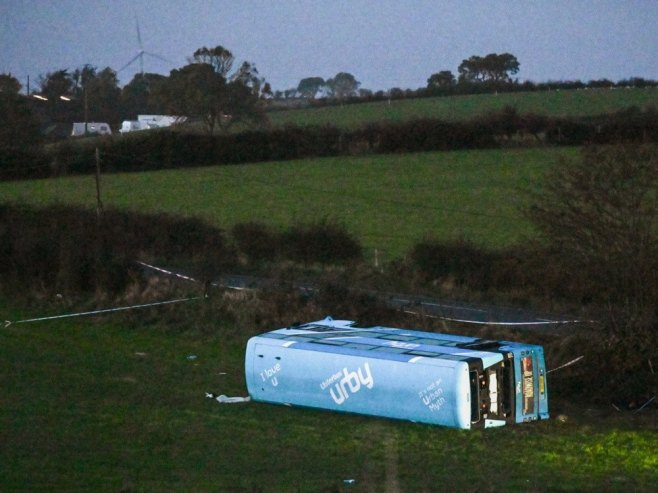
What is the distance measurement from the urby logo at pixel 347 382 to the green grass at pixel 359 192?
19541 millimetres

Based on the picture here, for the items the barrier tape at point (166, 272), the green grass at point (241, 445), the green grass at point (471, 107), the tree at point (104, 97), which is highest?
the tree at point (104, 97)

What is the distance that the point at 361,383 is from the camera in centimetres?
1541

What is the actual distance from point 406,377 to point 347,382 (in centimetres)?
106

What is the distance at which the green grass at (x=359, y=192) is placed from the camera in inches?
1618

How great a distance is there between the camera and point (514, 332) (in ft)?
67.5

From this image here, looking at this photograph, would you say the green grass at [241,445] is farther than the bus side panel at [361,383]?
No

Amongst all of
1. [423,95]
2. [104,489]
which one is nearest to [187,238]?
[104,489]

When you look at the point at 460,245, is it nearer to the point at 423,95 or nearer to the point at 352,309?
the point at 352,309

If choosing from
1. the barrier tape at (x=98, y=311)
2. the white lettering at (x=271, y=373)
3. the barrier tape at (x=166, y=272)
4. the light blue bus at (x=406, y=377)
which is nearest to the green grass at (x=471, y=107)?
the barrier tape at (x=166, y=272)

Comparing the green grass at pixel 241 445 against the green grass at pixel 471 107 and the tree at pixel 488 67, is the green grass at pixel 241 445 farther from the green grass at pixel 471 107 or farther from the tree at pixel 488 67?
the tree at pixel 488 67

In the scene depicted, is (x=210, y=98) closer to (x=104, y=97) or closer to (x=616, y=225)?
(x=104, y=97)

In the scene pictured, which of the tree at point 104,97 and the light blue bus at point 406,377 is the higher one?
the tree at point 104,97

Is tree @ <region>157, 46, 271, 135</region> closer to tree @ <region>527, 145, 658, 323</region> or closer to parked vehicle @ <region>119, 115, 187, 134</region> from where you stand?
parked vehicle @ <region>119, 115, 187, 134</region>

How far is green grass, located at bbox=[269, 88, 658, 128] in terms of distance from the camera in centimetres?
6662
